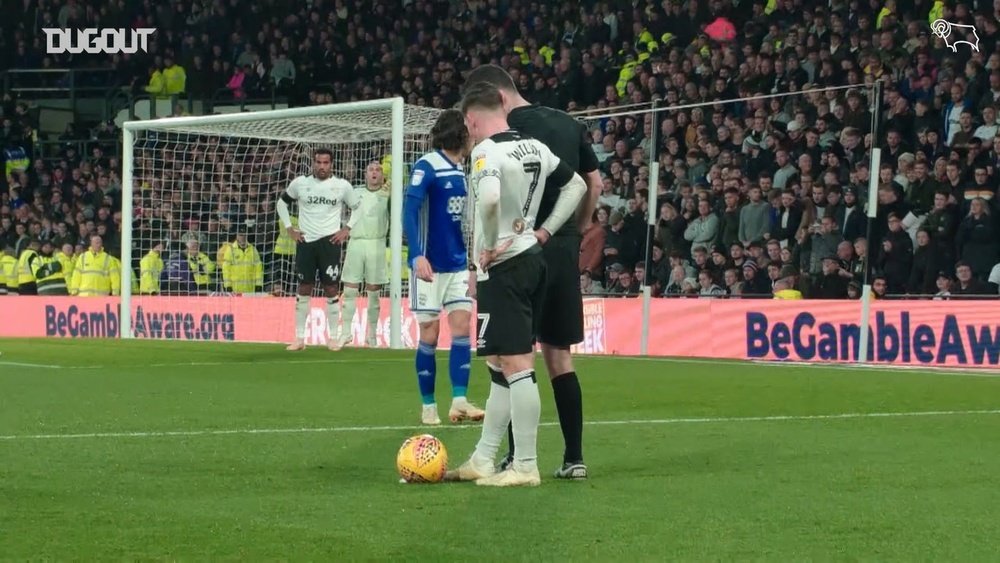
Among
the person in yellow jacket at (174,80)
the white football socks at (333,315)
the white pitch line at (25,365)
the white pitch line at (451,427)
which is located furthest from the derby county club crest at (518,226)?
the person in yellow jacket at (174,80)

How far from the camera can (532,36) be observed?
28.5 meters

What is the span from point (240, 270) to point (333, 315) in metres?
5.64

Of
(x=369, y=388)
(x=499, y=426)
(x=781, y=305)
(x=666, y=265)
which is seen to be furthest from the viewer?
(x=666, y=265)

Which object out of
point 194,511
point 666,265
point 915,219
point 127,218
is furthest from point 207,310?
point 194,511

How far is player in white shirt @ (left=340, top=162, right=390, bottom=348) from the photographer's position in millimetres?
19594

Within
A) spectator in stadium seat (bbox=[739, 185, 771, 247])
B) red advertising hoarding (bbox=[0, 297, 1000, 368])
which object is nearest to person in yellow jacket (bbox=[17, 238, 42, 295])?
red advertising hoarding (bbox=[0, 297, 1000, 368])

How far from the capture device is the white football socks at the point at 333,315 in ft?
62.8

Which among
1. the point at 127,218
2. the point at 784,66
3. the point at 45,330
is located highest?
the point at 784,66

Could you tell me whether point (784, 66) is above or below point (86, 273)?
above

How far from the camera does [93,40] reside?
36438mm

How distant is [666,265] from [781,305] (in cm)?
257

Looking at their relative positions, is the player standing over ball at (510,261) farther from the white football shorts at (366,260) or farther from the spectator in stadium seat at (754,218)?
the spectator in stadium seat at (754,218)

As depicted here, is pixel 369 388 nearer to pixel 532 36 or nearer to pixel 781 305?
pixel 781 305

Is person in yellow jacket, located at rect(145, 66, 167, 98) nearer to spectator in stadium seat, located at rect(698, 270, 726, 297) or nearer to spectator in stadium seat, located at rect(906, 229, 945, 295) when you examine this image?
spectator in stadium seat, located at rect(698, 270, 726, 297)
